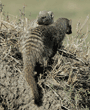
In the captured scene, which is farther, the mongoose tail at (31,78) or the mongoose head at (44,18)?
the mongoose head at (44,18)

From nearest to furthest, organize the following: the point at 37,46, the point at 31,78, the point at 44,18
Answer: the point at 31,78 < the point at 37,46 < the point at 44,18

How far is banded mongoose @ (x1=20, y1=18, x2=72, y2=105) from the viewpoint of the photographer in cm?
160

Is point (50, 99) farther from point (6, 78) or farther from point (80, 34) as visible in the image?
point (80, 34)

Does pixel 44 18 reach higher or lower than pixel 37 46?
higher

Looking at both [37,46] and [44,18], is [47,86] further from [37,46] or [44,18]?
[44,18]

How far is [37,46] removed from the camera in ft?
5.71

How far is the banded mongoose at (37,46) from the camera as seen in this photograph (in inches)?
62.9

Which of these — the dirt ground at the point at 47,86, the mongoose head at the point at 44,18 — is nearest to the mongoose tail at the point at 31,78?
the dirt ground at the point at 47,86

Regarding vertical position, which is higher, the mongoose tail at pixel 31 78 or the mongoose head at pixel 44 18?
the mongoose head at pixel 44 18

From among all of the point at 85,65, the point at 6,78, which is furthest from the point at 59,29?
the point at 6,78

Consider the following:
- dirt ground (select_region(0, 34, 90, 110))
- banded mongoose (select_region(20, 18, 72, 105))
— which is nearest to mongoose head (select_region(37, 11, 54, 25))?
banded mongoose (select_region(20, 18, 72, 105))

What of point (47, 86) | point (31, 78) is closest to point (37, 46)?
point (31, 78)

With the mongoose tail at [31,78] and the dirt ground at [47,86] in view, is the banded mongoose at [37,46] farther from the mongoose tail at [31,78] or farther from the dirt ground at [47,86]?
the dirt ground at [47,86]

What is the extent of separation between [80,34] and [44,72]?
1485 millimetres
